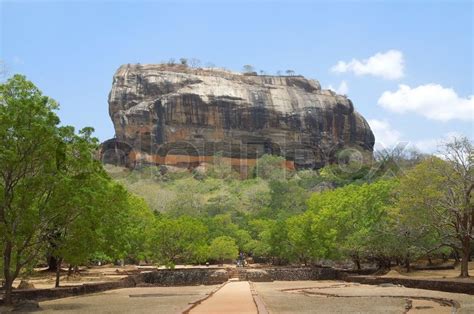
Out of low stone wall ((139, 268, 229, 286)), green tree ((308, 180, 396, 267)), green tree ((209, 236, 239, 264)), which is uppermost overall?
green tree ((308, 180, 396, 267))

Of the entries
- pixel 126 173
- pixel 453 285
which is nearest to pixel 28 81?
pixel 453 285

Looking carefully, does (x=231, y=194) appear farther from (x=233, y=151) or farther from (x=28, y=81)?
(x=28, y=81)

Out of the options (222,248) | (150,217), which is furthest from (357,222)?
(150,217)

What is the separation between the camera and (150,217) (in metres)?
52.9

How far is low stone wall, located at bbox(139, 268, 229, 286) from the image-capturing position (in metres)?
43.4

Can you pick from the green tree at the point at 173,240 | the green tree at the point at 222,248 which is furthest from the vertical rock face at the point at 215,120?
the green tree at the point at 173,240

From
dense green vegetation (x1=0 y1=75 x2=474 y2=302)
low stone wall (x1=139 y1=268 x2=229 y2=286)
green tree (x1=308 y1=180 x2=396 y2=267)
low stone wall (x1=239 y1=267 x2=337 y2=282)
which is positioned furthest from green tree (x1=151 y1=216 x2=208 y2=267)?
green tree (x1=308 y1=180 x2=396 y2=267)

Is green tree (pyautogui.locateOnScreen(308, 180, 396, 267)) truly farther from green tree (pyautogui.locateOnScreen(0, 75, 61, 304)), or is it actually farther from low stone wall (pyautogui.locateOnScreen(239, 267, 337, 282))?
green tree (pyautogui.locateOnScreen(0, 75, 61, 304))

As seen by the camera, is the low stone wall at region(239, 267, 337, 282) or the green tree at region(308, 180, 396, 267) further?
the low stone wall at region(239, 267, 337, 282)

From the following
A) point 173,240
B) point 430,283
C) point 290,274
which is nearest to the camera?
point 430,283

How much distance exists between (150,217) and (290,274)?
15237 millimetres

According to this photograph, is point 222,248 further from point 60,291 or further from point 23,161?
point 23,161

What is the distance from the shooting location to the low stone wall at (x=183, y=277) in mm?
43438

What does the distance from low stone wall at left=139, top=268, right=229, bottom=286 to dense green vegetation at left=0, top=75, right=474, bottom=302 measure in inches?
60.1
